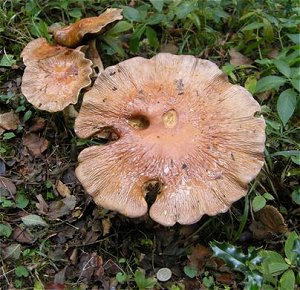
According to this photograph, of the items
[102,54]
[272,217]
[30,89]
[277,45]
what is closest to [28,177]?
[30,89]

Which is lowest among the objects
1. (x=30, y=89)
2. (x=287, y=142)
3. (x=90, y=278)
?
(x=90, y=278)

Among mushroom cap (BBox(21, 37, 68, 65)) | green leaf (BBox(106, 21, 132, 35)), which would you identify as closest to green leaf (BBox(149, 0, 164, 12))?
green leaf (BBox(106, 21, 132, 35))

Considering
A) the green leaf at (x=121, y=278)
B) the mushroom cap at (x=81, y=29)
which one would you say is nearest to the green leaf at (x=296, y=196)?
the green leaf at (x=121, y=278)

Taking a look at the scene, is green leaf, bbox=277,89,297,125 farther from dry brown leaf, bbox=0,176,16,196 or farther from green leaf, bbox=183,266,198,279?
dry brown leaf, bbox=0,176,16,196

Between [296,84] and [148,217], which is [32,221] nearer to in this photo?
[148,217]

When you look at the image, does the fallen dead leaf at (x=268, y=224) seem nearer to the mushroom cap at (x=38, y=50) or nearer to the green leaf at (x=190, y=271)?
the green leaf at (x=190, y=271)

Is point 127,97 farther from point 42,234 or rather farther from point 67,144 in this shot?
point 42,234

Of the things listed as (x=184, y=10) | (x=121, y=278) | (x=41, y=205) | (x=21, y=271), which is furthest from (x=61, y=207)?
(x=184, y=10)
